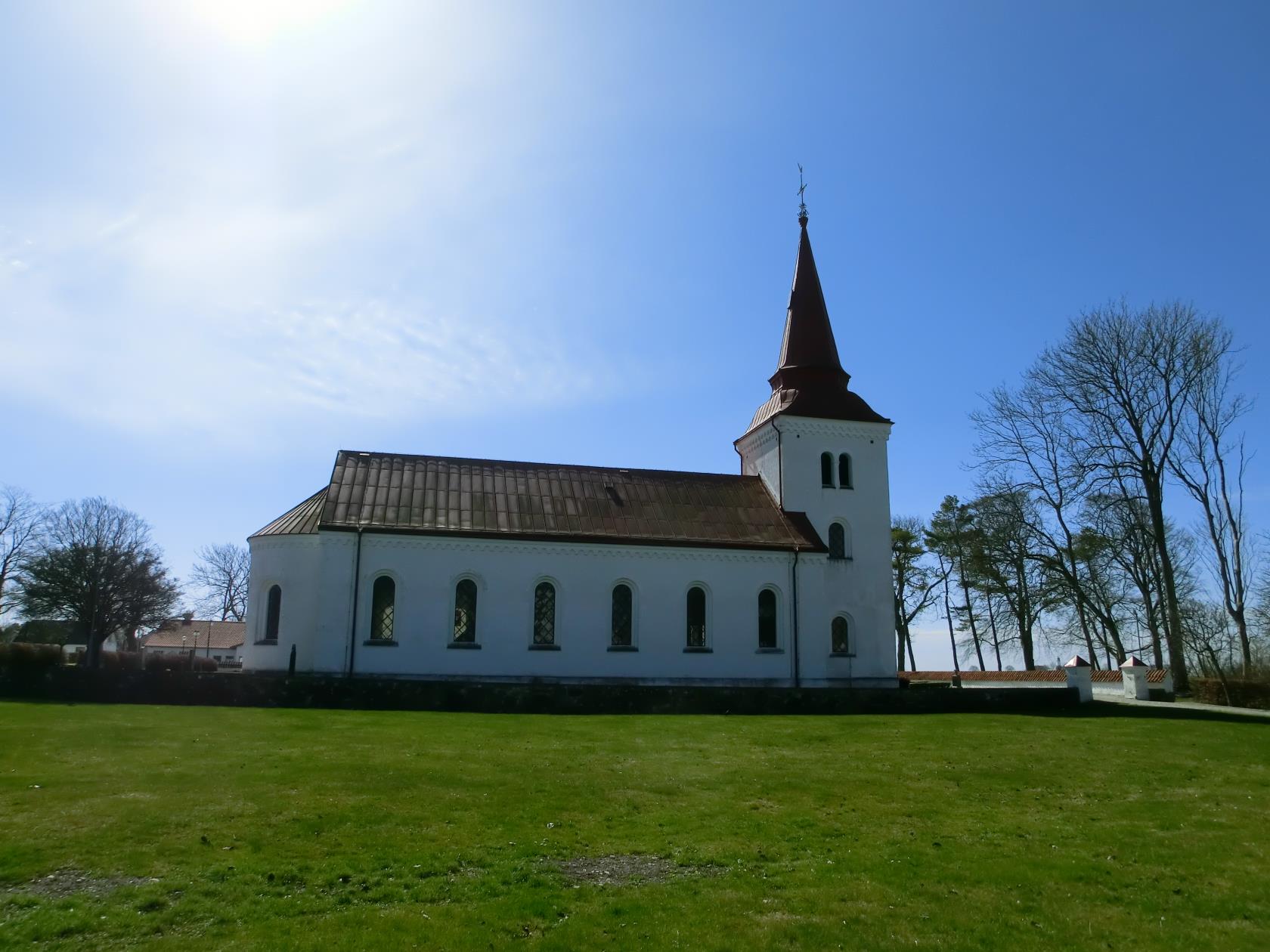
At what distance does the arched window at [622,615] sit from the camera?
32.4 metres

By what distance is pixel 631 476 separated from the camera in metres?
36.4

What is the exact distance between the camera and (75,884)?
862 cm

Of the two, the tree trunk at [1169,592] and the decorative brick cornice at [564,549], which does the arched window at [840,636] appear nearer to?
the decorative brick cornice at [564,549]

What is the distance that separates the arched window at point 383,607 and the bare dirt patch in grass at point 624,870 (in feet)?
70.5

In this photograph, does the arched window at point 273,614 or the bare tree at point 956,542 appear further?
the bare tree at point 956,542

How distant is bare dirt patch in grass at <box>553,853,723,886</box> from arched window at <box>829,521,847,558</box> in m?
26.7

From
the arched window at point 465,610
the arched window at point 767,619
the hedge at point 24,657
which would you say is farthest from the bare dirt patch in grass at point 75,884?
the arched window at point 767,619

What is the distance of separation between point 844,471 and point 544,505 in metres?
12.2

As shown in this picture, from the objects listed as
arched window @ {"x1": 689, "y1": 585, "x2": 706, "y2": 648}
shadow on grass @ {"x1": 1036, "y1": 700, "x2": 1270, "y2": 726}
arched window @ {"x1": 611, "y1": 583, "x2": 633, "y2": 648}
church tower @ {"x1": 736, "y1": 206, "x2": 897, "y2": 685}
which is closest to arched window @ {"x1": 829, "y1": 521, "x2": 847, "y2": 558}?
church tower @ {"x1": 736, "y1": 206, "x2": 897, "y2": 685}

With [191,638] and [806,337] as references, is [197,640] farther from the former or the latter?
[806,337]

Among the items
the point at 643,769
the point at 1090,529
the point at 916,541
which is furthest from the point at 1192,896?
the point at 916,541

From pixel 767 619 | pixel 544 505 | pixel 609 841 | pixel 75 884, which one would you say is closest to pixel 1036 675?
pixel 767 619

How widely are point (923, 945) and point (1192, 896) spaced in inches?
146

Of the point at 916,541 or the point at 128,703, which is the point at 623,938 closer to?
the point at 128,703
